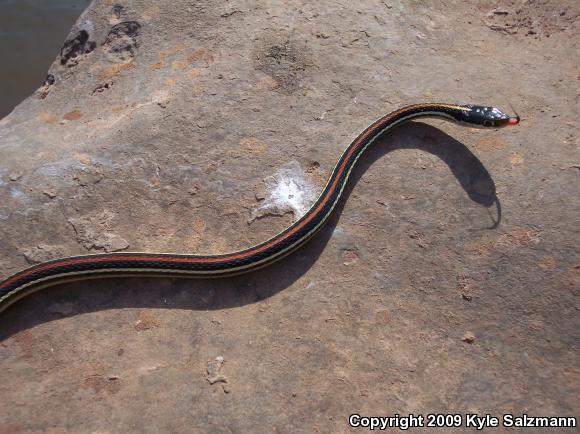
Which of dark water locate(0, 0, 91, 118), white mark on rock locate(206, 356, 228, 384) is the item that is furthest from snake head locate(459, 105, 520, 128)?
dark water locate(0, 0, 91, 118)

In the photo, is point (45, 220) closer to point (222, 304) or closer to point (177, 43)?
point (222, 304)

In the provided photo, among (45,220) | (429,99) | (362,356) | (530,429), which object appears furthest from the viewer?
(429,99)

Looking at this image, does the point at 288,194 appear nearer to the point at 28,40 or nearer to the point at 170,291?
the point at 170,291

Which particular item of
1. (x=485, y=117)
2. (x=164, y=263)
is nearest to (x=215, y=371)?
(x=164, y=263)

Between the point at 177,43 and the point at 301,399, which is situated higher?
the point at 177,43

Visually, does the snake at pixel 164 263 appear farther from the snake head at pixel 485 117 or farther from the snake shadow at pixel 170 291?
the snake head at pixel 485 117

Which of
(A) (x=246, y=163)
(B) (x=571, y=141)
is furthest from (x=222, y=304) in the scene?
(B) (x=571, y=141)
